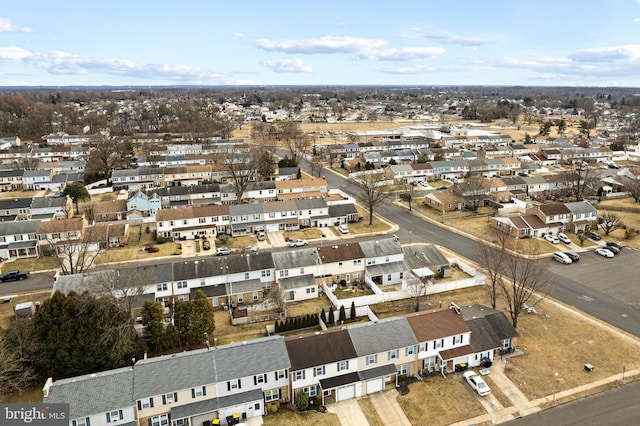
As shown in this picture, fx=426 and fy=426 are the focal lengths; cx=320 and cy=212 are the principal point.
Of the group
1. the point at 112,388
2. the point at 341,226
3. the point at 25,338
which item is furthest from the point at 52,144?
the point at 112,388

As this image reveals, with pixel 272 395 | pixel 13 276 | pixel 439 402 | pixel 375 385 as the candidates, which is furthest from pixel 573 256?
pixel 13 276

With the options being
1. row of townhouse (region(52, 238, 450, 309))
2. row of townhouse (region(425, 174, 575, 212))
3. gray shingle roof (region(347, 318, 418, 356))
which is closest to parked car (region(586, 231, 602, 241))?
row of townhouse (region(425, 174, 575, 212))

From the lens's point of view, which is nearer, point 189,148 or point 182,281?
point 182,281

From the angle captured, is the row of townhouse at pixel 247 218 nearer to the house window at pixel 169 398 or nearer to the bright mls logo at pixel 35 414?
the house window at pixel 169 398

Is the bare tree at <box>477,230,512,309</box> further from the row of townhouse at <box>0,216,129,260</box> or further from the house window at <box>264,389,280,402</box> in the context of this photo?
the row of townhouse at <box>0,216,129,260</box>

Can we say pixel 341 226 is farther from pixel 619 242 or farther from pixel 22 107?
pixel 22 107

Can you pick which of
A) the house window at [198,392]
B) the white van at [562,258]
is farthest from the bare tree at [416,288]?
the house window at [198,392]
